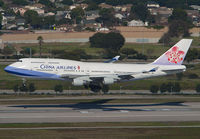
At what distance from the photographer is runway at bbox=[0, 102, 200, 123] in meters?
76.8

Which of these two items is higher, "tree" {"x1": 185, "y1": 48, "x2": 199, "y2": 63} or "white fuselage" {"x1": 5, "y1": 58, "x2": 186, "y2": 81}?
"white fuselage" {"x1": 5, "y1": 58, "x2": 186, "y2": 81}

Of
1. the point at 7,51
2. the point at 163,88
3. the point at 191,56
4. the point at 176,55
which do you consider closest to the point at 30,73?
the point at 176,55

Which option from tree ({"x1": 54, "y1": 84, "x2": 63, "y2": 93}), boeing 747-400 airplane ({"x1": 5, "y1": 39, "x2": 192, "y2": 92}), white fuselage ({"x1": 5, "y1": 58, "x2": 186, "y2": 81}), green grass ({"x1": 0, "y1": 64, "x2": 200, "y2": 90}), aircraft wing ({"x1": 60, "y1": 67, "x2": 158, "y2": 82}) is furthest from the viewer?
green grass ({"x1": 0, "y1": 64, "x2": 200, "y2": 90})

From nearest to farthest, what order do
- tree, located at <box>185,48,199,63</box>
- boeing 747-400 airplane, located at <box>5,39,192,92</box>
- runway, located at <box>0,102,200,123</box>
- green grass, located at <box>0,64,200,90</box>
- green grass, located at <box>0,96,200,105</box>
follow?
runway, located at <box>0,102,200,123</box>
boeing 747-400 airplane, located at <box>5,39,192,92</box>
green grass, located at <box>0,96,200,105</box>
green grass, located at <box>0,64,200,90</box>
tree, located at <box>185,48,199,63</box>

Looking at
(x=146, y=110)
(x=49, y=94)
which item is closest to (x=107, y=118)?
(x=146, y=110)

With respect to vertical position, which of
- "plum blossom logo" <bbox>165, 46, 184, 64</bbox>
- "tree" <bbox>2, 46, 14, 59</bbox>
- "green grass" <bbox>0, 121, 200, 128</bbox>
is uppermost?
"plum blossom logo" <bbox>165, 46, 184, 64</bbox>

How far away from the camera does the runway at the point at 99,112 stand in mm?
76800

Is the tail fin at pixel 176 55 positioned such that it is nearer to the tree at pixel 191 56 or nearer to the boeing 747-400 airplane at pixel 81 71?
the boeing 747-400 airplane at pixel 81 71

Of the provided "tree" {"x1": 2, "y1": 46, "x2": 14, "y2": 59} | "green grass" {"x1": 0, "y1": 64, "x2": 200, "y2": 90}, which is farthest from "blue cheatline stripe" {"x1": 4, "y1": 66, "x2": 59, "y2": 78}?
"tree" {"x1": 2, "y1": 46, "x2": 14, "y2": 59}

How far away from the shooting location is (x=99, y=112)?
83125 mm

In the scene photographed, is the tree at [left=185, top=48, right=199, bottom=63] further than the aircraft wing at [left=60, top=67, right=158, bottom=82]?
Yes

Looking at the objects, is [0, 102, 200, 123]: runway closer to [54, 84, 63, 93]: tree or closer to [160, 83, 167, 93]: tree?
Answer: [160, 83, 167, 93]: tree

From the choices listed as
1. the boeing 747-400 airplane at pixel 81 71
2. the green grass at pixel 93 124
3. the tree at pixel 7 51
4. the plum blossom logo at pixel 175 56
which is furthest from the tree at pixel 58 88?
the tree at pixel 7 51

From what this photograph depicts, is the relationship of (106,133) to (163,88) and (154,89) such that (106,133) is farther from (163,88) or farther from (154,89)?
(163,88)
